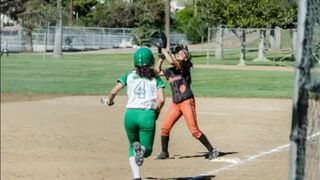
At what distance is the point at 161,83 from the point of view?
7.80 m

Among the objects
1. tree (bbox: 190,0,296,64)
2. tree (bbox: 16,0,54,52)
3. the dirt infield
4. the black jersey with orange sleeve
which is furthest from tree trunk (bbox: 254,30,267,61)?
the black jersey with orange sleeve

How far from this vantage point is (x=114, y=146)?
1175 cm

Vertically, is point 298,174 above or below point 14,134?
above

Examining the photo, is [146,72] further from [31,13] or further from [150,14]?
[150,14]

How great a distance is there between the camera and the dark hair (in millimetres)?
7704

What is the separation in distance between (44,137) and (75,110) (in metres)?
4.99

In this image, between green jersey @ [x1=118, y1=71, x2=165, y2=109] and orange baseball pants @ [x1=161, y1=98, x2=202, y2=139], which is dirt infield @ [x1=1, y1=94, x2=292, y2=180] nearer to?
orange baseball pants @ [x1=161, y1=98, x2=202, y2=139]

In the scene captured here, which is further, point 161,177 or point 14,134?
point 14,134

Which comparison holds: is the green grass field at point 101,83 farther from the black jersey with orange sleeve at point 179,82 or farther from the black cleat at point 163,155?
the black jersey with orange sleeve at point 179,82

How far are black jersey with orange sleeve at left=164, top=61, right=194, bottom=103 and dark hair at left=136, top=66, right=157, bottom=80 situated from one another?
7.96ft

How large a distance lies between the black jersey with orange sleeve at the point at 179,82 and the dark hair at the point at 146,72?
2.43 metres

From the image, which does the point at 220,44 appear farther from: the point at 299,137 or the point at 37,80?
the point at 299,137

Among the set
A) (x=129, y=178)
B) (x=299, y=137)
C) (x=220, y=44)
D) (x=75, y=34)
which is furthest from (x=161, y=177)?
(x=75, y=34)

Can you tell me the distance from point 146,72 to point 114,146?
166 inches
